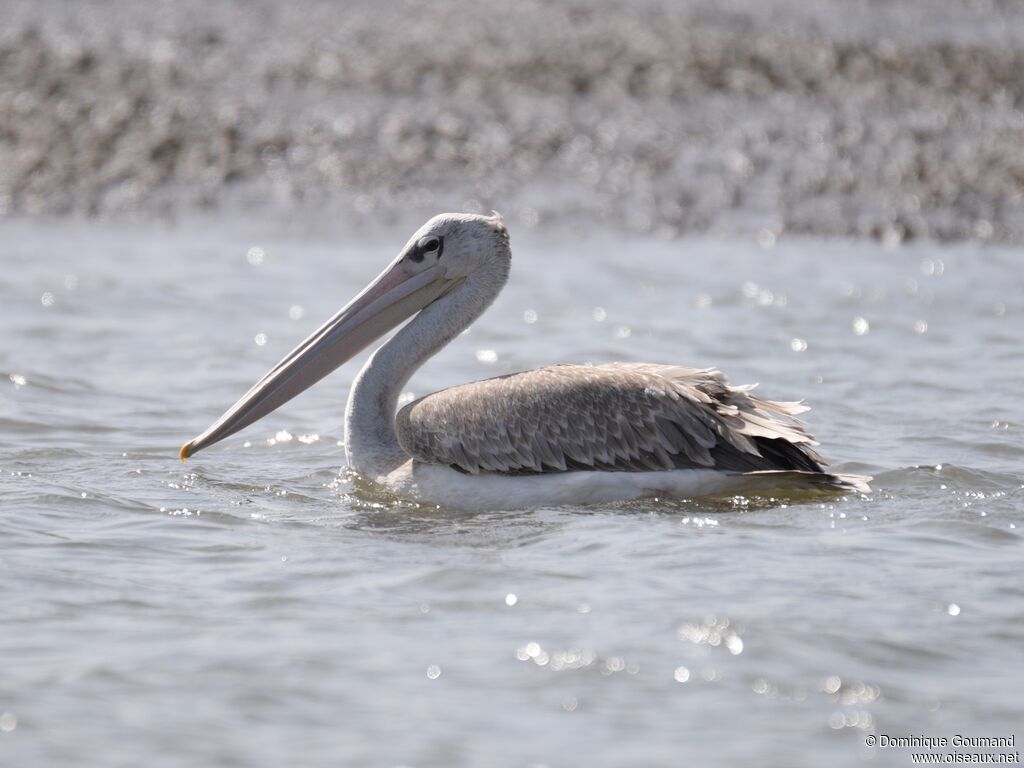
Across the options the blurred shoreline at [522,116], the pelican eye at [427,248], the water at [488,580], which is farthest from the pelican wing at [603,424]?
the blurred shoreline at [522,116]

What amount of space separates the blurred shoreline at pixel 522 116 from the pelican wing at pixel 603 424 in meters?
5.68

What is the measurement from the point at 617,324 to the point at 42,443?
3.87 meters

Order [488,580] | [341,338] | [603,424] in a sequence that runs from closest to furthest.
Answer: [488,580] < [603,424] < [341,338]

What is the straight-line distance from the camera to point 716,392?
624cm

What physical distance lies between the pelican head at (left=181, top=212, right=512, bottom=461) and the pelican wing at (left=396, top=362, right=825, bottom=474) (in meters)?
0.54

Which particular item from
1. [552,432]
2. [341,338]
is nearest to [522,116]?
[341,338]

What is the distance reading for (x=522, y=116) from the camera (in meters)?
12.8

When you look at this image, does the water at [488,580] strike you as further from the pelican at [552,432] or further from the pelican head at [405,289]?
the pelican head at [405,289]

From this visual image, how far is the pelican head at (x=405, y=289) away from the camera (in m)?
6.59

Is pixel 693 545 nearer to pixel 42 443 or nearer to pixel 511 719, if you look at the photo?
pixel 511 719

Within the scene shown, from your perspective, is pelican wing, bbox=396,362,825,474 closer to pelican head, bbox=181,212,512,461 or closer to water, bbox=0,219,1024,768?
water, bbox=0,219,1024,768

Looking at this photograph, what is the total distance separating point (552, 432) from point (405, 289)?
1.04 metres

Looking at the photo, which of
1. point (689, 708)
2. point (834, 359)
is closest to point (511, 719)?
point (689, 708)

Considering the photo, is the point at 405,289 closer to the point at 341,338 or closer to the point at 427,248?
the point at 427,248
